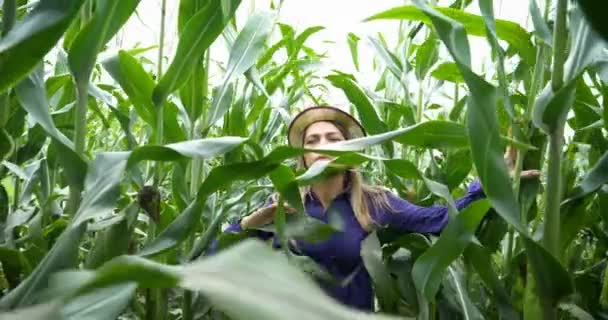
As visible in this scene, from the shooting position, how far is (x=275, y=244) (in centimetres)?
134

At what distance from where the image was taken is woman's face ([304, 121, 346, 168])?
1.36 m

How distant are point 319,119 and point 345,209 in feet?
0.74

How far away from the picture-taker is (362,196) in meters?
1.39

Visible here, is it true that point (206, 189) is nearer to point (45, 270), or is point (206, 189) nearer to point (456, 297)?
point (45, 270)

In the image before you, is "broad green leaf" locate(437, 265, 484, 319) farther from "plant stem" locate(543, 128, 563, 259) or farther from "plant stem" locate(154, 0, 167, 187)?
"plant stem" locate(154, 0, 167, 187)

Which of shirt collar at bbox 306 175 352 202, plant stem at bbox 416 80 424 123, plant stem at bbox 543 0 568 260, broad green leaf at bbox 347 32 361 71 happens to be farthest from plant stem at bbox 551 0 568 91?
broad green leaf at bbox 347 32 361 71

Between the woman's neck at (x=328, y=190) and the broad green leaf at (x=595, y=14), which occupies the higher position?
the broad green leaf at (x=595, y=14)

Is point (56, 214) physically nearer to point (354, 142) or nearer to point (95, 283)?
point (354, 142)

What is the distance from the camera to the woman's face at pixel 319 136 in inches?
53.4

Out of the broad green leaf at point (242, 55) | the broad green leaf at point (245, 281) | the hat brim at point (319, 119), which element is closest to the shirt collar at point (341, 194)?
the hat brim at point (319, 119)

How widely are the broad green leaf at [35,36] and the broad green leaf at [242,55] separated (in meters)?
0.42

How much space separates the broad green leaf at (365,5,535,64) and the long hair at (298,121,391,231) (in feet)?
1.71

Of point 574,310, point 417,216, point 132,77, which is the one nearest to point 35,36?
point 132,77

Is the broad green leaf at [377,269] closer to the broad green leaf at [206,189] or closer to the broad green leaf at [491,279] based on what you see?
the broad green leaf at [491,279]
